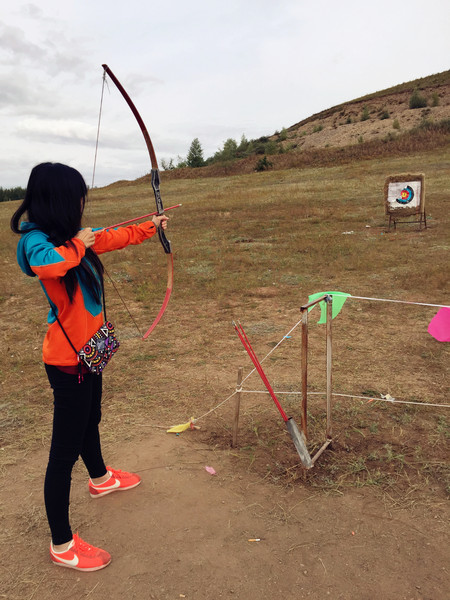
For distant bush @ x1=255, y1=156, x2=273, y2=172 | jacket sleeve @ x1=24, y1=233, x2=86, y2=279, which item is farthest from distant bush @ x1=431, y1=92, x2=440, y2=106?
jacket sleeve @ x1=24, y1=233, x2=86, y2=279

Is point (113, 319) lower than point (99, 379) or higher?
lower

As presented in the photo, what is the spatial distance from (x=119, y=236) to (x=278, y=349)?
3031mm

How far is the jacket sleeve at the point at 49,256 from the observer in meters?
1.76

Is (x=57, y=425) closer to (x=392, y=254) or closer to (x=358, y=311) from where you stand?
(x=358, y=311)

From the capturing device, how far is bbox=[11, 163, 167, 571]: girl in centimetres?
183

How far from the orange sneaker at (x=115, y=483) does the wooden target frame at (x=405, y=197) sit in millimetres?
10428

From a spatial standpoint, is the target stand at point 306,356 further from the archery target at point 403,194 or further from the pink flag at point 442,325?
the archery target at point 403,194

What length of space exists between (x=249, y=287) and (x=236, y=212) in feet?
28.3

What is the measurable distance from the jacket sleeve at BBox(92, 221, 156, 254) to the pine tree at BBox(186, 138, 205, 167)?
3534 cm

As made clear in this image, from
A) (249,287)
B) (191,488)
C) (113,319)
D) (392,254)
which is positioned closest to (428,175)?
(392,254)

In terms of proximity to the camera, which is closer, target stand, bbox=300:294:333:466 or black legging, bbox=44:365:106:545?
black legging, bbox=44:365:106:545

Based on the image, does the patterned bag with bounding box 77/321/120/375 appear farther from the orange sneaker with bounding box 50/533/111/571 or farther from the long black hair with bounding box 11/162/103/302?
the orange sneaker with bounding box 50/533/111/571

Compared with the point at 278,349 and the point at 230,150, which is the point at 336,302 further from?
the point at 230,150

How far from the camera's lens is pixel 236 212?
1565cm
